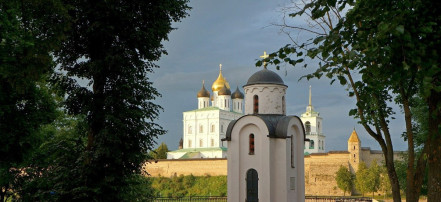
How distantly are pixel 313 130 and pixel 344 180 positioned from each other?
86.9 ft

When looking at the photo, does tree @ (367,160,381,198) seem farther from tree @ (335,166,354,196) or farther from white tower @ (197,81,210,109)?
white tower @ (197,81,210,109)

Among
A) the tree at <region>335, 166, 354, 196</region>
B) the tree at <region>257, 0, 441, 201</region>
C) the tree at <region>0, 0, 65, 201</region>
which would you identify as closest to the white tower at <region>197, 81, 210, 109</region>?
the tree at <region>335, 166, 354, 196</region>

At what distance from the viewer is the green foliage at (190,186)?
54.9m

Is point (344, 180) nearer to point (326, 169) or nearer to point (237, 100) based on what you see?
point (326, 169)

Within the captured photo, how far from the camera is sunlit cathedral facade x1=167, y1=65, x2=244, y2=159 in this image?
76625mm

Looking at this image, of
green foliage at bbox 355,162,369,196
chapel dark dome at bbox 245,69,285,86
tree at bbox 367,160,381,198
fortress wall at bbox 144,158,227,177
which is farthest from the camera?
fortress wall at bbox 144,158,227,177

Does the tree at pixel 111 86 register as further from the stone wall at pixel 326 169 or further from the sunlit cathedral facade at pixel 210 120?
the sunlit cathedral facade at pixel 210 120

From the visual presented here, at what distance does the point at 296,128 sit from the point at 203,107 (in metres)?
A: 60.1

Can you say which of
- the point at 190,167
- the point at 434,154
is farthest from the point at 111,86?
the point at 190,167

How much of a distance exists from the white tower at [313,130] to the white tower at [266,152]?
5447 centimetres

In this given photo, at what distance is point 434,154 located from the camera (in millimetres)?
5664

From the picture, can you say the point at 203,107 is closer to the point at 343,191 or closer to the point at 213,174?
the point at 213,174

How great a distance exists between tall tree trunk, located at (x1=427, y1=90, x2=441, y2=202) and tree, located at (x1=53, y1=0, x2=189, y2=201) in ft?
27.6

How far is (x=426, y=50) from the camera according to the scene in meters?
5.20
